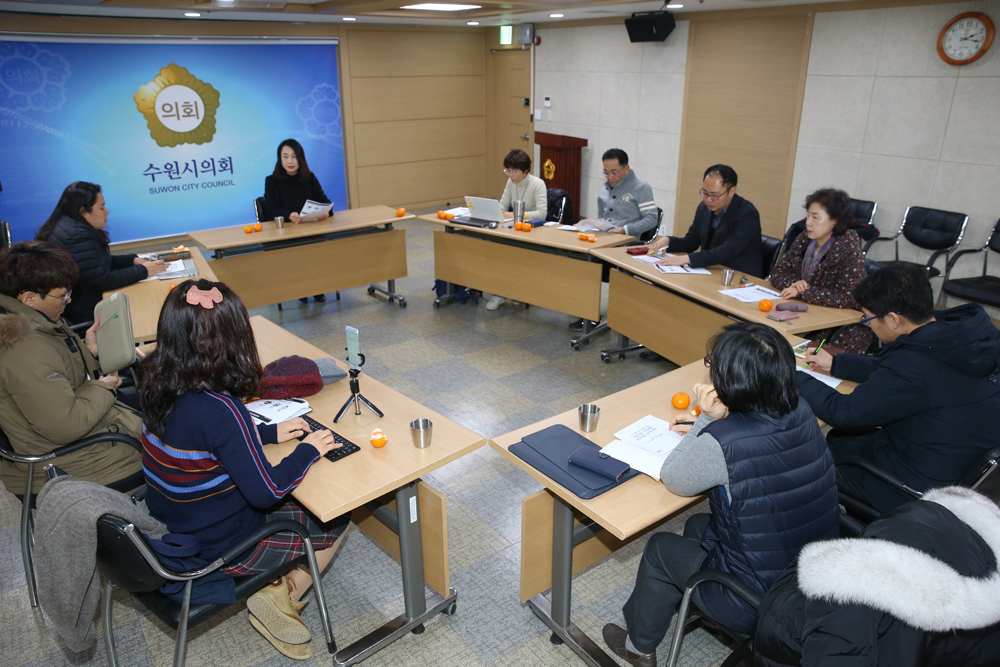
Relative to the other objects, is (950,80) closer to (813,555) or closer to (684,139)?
(684,139)

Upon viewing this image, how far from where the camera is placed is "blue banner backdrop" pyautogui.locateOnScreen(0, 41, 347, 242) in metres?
6.75

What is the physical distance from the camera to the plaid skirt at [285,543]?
2.10m

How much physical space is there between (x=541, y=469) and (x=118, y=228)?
7056mm

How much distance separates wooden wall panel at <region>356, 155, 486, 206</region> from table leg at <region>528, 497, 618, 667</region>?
749 centimetres

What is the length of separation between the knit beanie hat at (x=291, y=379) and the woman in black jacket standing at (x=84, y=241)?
71.2 inches

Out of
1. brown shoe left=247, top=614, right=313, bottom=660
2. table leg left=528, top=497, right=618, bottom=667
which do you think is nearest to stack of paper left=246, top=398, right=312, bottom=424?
brown shoe left=247, top=614, right=313, bottom=660

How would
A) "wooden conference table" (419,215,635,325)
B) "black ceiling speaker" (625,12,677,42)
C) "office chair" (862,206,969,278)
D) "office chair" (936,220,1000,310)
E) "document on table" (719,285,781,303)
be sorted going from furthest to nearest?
"black ceiling speaker" (625,12,677,42) → "office chair" (862,206,969,278) → "wooden conference table" (419,215,635,325) → "office chair" (936,220,1000,310) → "document on table" (719,285,781,303)

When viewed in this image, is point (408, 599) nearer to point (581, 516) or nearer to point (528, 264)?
point (581, 516)

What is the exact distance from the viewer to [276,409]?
2570 mm

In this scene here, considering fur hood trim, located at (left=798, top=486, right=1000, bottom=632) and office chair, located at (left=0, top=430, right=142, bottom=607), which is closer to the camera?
fur hood trim, located at (left=798, top=486, right=1000, bottom=632)

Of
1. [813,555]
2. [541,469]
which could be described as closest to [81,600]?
[541,469]

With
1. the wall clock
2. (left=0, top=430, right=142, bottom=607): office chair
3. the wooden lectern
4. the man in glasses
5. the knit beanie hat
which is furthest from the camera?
the wooden lectern

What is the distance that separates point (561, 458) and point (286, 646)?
121 centimetres

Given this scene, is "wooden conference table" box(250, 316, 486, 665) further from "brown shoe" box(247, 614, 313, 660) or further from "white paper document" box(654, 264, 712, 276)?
"white paper document" box(654, 264, 712, 276)
